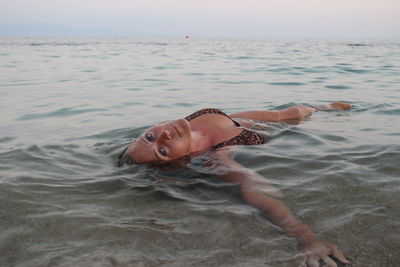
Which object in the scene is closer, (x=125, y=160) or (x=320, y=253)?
(x=320, y=253)

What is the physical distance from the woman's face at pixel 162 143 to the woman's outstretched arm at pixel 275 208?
449 mm

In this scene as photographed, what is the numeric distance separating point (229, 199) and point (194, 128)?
5.24 feet

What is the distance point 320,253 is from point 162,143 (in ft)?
6.90

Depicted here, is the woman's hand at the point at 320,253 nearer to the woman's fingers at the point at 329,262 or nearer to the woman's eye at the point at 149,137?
the woman's fingers at the point at 329,262

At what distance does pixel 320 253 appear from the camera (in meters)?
2.27

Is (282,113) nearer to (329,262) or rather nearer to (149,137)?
(149,137)

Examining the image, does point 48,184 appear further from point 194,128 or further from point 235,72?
→ point 235,72

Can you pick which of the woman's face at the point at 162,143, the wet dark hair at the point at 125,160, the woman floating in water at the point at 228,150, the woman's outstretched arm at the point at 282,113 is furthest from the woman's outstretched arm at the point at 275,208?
the woman's outstretched arm at the point at 282,113

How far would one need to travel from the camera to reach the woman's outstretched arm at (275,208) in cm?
228

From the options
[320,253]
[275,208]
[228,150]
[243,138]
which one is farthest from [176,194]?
[243,138]

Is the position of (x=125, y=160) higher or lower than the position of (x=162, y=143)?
lower

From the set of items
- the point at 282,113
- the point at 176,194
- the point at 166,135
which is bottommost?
the point at 176,194

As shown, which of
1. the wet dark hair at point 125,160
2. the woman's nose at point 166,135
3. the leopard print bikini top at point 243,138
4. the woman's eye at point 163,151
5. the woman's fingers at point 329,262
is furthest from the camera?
the leopard print bikini top at point 243,138

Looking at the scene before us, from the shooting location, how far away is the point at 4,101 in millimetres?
7879
